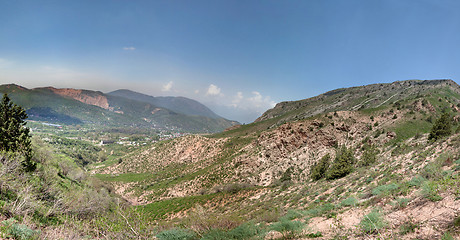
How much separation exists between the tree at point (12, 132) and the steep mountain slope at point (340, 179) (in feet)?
45.8

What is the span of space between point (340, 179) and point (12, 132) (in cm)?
3437

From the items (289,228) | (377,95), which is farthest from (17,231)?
(377,95)

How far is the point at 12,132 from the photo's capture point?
1803cm

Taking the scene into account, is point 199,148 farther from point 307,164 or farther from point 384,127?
point 384,127

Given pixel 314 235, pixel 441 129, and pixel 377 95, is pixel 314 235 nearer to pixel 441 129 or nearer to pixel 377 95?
pixel 441 129

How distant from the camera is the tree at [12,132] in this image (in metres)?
17.1

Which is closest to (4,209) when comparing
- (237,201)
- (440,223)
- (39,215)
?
(39,215)

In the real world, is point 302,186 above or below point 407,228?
below

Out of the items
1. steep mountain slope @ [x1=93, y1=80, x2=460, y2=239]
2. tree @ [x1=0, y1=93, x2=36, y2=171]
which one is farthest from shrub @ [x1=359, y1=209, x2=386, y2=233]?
tree @ [x1=0, y1=93, x2=36, y2=171]

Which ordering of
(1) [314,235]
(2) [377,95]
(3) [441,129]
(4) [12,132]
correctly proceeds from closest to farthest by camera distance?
(1) [314,235] → (3) [441,129] → (4) [12,132] → (2) [377,95]

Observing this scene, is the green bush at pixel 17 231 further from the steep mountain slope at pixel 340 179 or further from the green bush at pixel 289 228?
the green bush at pixel 289 228

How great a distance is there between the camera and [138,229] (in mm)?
6379

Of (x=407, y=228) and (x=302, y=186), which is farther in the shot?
(x=302, y=186)

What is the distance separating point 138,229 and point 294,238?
5976mm
